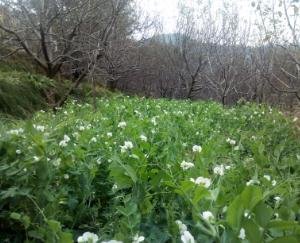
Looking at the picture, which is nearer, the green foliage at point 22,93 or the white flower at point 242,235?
the white flower at point 242,235

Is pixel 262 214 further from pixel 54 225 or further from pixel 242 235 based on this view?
pixel 54 225

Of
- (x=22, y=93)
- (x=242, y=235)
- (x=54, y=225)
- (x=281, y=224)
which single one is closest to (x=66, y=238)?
(x=54, y=225)

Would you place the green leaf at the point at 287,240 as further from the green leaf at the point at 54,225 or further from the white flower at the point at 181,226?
the green leaf at the point at 54,225

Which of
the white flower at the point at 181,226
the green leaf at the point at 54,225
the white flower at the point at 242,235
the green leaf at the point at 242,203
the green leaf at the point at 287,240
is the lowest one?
the white flower at the point at 181,226

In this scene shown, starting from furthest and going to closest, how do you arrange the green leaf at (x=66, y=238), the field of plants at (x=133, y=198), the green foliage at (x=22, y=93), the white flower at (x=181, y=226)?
1. the green foliage at (x=22, y=93)
2. the white flower at (x=181, y=226)
3. the green leaf at (x=66, y=238)
4. the field of plants at (x=133, y=198)

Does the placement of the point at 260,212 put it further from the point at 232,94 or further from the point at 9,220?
the point at 232,94

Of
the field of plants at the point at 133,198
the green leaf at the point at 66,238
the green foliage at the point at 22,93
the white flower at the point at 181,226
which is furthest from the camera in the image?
the green foliage at the point at 22,93

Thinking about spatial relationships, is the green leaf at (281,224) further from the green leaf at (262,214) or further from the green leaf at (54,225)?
the green leaf at (54,225)

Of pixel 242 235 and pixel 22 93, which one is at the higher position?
pixel 242 235

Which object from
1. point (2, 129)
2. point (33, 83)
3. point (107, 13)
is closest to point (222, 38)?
point (107, 13)

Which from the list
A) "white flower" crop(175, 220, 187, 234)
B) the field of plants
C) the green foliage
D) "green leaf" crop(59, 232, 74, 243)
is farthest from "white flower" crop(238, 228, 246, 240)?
the green foliage

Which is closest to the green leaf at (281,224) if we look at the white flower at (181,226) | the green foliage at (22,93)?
the white flower at (181,226)

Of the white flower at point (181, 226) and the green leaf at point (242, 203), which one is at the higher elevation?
the green leaf at point (242, 203)

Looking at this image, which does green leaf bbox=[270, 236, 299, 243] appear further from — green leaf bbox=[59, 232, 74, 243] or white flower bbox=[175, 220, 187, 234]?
green leaf bbox=[59, 232, 74, 243]
